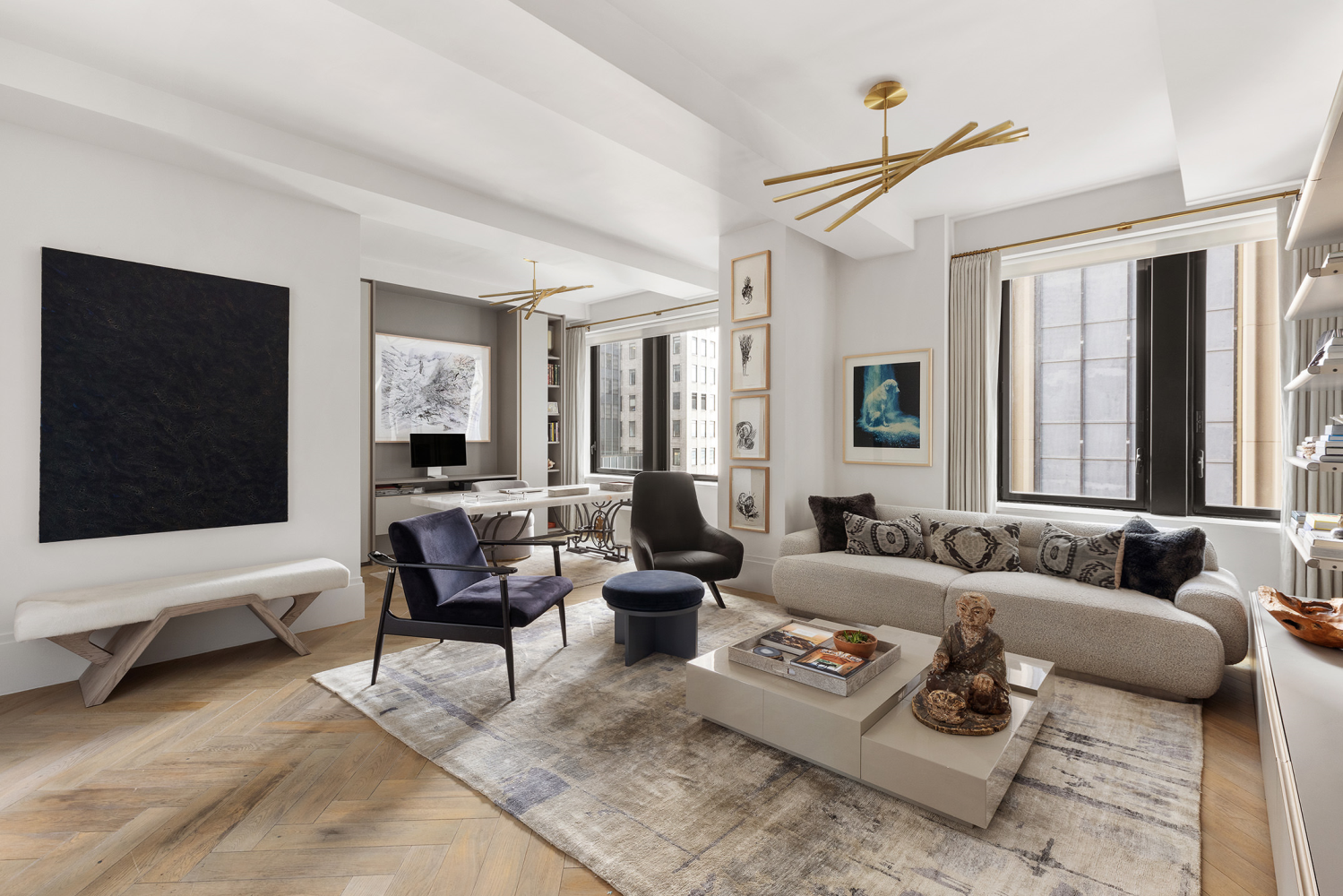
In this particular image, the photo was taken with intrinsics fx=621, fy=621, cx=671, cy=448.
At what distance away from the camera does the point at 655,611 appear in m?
3.20

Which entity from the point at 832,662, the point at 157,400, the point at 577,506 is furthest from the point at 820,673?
the point at 577,506

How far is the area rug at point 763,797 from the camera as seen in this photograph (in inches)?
68.5

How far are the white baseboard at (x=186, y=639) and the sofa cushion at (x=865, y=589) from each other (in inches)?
113

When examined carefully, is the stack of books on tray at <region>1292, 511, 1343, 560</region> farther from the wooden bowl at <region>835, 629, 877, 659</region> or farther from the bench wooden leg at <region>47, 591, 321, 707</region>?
the bench wooden leg at <region>47, 591, 321, 707</region>

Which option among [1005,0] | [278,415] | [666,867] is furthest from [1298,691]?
[278,415]

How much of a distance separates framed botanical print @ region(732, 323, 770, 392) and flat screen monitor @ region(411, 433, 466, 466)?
9.83ft

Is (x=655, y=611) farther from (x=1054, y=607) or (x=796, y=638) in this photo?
(x=1054, y=607)

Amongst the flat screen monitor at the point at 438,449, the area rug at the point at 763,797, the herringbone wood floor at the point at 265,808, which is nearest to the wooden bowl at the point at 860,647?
the area rug at the point at 763,797

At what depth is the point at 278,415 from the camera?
3.69m

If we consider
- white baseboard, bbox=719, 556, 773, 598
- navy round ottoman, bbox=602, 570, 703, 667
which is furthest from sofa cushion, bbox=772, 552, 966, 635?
navy round ottoman, bbox=602, 570, 703, 667

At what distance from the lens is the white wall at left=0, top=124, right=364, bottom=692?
2.89m

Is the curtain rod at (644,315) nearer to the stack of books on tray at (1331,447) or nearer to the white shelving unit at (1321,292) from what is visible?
the white shelving unit at (1321,292)

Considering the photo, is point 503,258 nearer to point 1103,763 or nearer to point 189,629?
point 189,629

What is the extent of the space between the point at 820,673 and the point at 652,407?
4930 mm
